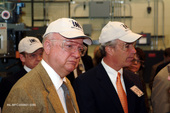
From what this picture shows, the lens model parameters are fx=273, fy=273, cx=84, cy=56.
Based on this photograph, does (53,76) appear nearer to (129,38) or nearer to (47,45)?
(47,45)

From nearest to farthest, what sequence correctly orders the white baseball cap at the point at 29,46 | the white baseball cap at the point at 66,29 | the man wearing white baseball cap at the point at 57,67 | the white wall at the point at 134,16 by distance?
the man wearing white baseball cap at the point at 57,67 < the white baseball cap at the point at 66,29 < the white baseball cap at the point at 29,46 < the white wall at the point at 134,16

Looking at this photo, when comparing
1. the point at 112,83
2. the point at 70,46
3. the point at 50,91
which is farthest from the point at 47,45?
the point at 112,83

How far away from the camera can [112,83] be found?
235cm

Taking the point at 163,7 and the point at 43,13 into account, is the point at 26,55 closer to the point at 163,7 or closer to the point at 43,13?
the point at 43,13

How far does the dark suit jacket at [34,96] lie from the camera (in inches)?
53.1

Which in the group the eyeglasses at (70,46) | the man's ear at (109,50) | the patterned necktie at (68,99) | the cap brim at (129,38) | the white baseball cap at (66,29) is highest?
the white baseball cap at (66,29)

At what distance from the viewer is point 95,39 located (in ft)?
24.7

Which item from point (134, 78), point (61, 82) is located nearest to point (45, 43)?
point (61, 82)

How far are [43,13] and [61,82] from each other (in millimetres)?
6013

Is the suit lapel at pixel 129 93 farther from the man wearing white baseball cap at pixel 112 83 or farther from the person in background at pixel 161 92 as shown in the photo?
the person in background at pixel 161 92

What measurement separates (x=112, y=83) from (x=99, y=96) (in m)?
0.21

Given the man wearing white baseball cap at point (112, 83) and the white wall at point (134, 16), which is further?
the white wall at point (134, 16)

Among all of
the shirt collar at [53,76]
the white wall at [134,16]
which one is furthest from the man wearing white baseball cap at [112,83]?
the white wall at [134,16]

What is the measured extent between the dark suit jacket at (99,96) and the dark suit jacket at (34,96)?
0.65 m
